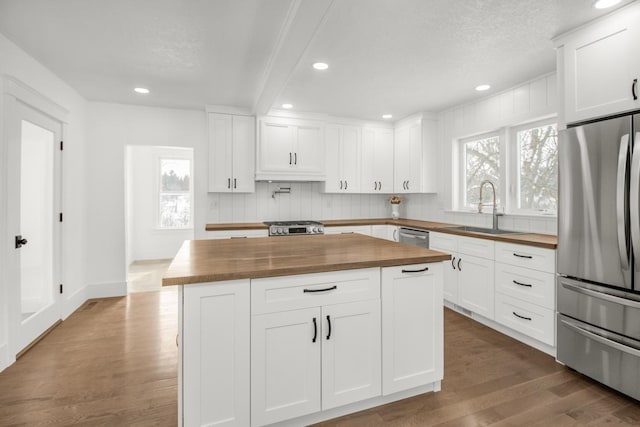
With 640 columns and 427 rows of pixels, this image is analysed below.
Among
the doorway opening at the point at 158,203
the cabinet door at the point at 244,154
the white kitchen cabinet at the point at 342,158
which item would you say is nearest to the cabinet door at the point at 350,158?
the white kitchen cabinet at the point at 342,158

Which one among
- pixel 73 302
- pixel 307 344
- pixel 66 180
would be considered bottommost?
pixel 73 302

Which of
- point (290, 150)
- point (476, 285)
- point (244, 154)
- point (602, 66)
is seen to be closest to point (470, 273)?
point (476, 285)

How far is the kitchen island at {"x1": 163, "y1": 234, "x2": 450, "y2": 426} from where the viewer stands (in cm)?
149

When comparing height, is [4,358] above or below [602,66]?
below

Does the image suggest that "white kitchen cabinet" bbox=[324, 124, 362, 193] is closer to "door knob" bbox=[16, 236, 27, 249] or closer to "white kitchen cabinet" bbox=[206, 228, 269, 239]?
"white kitchen cabinet" bbox=[206, 228, 269, 239]

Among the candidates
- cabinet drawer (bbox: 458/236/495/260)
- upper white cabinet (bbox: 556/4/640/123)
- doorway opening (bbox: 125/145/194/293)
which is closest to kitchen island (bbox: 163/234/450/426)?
cabinet drawer (bbox: 458/236/495/260)

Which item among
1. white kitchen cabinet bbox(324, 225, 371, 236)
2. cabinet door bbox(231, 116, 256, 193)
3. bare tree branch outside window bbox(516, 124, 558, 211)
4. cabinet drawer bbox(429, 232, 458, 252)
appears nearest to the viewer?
bare tree branch outside window bbox(516, 124, 558, 211)

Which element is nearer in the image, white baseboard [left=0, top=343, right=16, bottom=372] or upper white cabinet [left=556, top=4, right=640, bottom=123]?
upper white cabinet [left=556, top=4, right=640, bottom=123]

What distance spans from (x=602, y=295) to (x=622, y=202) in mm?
621

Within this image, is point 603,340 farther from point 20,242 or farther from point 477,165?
point 20,242

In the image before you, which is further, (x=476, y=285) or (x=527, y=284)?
(x=476, y=285)

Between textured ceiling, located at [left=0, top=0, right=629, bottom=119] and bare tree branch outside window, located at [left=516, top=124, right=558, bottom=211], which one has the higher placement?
textured ceiling, located at [left=0, top=0, right=629, bottom=119]

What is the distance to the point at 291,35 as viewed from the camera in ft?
6.84

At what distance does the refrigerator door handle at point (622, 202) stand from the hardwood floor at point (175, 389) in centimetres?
91
